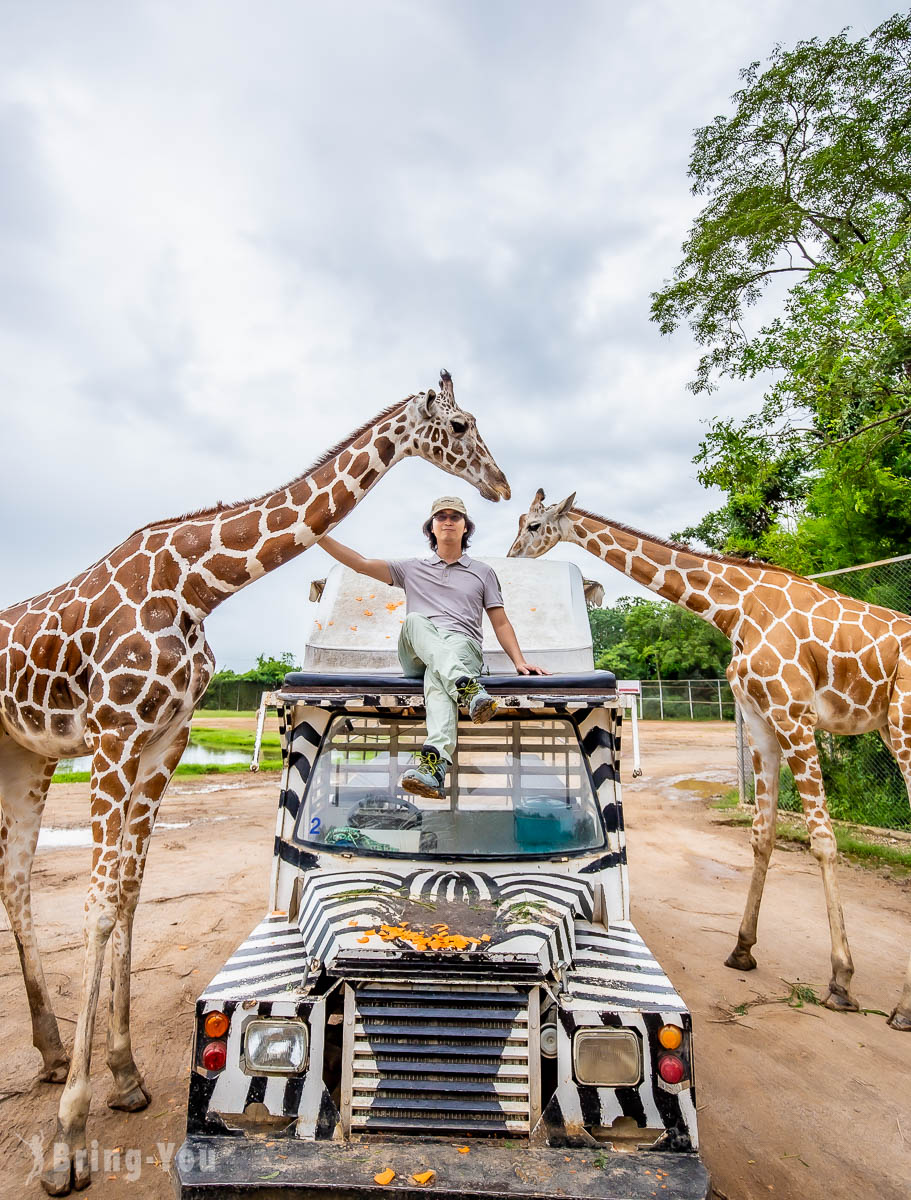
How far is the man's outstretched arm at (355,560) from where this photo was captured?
14.4 feet

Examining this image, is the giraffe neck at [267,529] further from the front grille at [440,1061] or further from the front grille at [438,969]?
the front grille at [440,1061]

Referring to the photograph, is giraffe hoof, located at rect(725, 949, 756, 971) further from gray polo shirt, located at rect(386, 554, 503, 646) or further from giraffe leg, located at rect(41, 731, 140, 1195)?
giraffe leg, located at rect(41, 731, 140, 1195)

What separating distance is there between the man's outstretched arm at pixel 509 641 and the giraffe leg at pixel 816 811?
7.42 ft

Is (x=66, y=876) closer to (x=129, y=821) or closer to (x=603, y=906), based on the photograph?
(x=129, y=821)

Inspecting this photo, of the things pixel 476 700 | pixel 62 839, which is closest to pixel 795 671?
pixel 476 700

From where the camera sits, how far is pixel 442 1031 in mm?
2619

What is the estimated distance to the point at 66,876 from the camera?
812 centimetres

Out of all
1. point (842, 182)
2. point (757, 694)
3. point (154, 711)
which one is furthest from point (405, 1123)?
point (842, 182)

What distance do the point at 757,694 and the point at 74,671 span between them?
4.66 m

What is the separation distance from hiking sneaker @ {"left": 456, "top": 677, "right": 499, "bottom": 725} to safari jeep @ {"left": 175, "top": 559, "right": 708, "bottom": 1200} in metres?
0.16

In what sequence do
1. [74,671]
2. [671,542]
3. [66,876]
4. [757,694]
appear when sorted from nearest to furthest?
[74,671]
[757,694]
[671,542]
[66,876]

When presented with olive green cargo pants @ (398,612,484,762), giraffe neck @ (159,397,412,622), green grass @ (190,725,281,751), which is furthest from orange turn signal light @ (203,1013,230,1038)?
green grass @ (190,725,281,751)

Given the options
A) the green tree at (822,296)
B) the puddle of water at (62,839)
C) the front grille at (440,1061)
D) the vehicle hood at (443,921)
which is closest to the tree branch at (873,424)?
the green tree at (822,296)

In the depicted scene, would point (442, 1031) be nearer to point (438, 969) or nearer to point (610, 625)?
point (438, 969)
